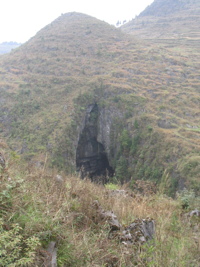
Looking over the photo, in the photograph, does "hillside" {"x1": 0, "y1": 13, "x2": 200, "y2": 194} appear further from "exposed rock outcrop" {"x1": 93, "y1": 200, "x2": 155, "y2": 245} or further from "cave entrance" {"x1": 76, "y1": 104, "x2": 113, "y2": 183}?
"exposed rock outcrop" {"x1": 93, "y1": 200, "x2": 155, "y2": 245}

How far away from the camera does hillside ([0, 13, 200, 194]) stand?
19922mm

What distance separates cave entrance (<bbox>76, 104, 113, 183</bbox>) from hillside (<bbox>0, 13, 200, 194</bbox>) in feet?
0.46

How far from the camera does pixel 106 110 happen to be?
91.0 feet

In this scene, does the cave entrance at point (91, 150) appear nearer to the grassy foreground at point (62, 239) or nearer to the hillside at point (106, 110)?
the hillside at point (106, 110)

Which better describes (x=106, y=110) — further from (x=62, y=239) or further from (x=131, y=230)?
(x=62, y=239)

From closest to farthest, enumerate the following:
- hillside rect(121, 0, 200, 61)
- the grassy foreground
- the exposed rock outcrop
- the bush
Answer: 1. the bush
2. the grassy foreground
3. the exposed rock outcrop
4. hillside rect(121, 0, 200, 61)

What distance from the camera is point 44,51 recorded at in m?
42.0

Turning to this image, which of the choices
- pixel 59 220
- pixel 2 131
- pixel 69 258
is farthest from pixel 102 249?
pixel 2 131

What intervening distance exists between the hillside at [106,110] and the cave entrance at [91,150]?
0.46 feet

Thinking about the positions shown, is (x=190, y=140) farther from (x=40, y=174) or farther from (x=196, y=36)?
(x=196, y=36)

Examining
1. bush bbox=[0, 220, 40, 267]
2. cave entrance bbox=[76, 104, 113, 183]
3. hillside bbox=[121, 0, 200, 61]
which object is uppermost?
hillside bbox=[121, 0, 200, 61]

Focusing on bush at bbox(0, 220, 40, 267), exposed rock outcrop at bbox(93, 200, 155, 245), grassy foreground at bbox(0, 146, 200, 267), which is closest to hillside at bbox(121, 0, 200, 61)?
exposed rock outcrop at bbox(93, 200, 155, 245)

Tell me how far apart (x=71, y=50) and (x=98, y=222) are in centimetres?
4379

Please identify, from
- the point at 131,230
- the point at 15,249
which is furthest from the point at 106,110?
the point at 15,249
